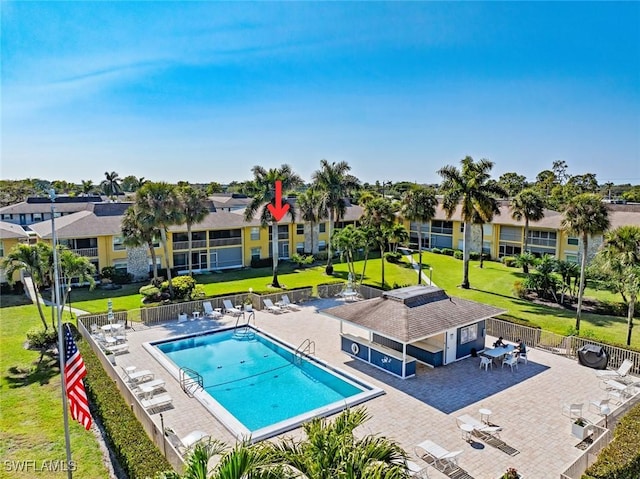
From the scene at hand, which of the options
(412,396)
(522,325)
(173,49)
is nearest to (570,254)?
(522,325)

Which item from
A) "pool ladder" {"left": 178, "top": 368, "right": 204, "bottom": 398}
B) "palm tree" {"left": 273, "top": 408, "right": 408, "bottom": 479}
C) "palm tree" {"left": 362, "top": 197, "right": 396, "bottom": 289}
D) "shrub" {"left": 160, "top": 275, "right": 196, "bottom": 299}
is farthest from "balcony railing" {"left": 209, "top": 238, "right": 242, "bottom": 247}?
"palm tree" {"left": 273, "top": 408, "right": 408, "bottom": 479}

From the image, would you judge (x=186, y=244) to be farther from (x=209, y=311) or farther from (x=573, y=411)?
(x=573, y=411)

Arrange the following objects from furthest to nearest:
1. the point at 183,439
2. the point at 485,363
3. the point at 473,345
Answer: the point at 473,345 < the point at 485,363 < the point at 183,439

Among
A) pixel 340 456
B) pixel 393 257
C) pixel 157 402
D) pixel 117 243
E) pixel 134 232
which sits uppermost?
pixel 134 232

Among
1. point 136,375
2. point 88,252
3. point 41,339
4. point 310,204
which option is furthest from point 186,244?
point 136,375

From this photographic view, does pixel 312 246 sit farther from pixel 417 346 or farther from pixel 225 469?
pixel 225 469

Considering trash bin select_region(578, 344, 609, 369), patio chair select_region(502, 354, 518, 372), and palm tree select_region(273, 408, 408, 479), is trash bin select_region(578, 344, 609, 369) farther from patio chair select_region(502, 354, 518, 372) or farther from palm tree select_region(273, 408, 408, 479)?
palm tree select_region(273, 408, 408, 479)
